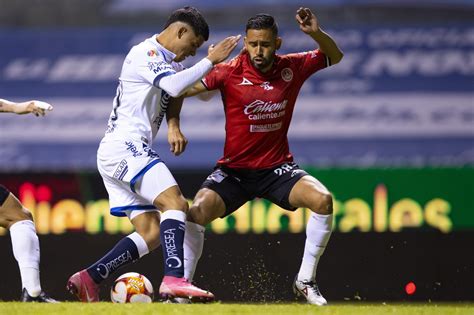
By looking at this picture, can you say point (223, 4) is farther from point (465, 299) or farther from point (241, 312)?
point (241, 312)

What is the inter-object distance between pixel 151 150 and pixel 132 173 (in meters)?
0.21

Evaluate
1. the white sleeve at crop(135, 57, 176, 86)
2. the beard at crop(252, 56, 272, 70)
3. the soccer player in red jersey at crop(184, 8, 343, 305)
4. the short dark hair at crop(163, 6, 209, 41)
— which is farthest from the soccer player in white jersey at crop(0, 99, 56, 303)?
the beard at crop(252, 56, 272, 70)

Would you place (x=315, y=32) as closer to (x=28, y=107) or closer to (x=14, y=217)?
(x=28, y=107)

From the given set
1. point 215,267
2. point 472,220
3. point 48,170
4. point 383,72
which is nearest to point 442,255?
point 472,220

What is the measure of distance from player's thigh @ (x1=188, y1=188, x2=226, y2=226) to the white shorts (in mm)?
336

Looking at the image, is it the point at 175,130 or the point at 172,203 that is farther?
the point at 175,130

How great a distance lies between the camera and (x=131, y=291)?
7.26 meters

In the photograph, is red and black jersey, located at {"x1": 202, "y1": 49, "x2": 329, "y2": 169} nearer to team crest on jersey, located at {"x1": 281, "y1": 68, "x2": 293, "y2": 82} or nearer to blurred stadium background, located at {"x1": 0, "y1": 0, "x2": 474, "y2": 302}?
team crest on jersey, located at {"x1": 281, "y1": 68, "x2": 293, "y2": 82}

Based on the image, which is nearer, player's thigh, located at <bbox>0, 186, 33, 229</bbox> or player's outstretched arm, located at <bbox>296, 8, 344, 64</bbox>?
player's thigh, located at <bbox>0, 186, 33, 229</bbox>

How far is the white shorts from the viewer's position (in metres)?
6.99

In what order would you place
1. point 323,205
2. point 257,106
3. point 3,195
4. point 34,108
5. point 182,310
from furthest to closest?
point 257,106 < point 323,205 < point 3,195 < point 34,108 < point 182,310

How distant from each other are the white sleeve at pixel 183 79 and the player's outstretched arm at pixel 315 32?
838 mm

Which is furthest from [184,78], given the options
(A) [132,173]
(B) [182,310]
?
(B) [182,310]

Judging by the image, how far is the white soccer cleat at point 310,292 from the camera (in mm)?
7297
